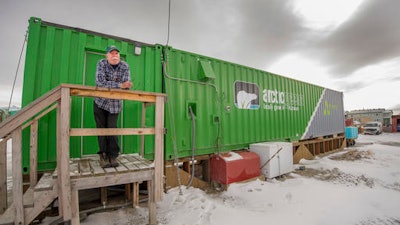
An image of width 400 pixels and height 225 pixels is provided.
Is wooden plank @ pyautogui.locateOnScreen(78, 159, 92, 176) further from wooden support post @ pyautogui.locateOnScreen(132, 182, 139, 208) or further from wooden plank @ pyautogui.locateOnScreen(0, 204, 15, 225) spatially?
wooden support post @ pyautogui.locateOnScreen(132, 182, 139, 208)

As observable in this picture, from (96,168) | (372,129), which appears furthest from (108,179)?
(372,129)

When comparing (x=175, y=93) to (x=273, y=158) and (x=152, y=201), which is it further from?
(x=273, y=158)

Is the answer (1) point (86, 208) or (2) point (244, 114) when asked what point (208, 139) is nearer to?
(2) point (244, 114)

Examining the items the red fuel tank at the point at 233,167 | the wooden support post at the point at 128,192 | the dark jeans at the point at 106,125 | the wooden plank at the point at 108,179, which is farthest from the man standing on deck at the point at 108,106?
the red fuel tank at the point at 233,167

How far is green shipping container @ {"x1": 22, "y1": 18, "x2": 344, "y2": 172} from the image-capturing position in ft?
9.72

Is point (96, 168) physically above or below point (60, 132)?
below

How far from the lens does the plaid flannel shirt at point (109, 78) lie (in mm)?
2590

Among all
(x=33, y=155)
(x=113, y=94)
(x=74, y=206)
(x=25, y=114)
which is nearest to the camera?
(x=25, y=114)

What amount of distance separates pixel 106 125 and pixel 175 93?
1.77 m

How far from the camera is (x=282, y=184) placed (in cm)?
453

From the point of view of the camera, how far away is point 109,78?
267 centimetres

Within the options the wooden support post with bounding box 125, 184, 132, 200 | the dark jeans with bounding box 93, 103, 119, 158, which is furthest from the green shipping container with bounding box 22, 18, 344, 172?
the dark jeans with bounding box 93, 103, 119, 158

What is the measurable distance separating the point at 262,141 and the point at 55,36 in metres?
5.73

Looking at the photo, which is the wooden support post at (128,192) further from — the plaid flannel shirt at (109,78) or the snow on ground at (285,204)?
the plaid flannel shirt at (109,78)
